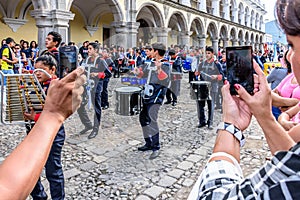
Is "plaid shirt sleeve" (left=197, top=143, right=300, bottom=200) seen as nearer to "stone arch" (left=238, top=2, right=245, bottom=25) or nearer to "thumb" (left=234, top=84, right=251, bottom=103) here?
"thumb" (left=234, top=84, right=251, bottom=103)

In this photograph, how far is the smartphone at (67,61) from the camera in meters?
1.35

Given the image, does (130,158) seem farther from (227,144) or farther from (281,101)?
(227,144)

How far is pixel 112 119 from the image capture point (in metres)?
3.89

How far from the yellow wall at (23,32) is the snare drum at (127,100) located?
11.5 m

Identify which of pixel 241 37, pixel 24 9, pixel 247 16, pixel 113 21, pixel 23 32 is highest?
pixel 247 16

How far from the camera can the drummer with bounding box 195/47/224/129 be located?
5402mm

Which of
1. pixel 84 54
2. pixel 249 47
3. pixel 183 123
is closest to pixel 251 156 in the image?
pixel 183 123

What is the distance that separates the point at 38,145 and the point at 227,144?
0.63 metres

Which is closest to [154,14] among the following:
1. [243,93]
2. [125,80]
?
[125,80]

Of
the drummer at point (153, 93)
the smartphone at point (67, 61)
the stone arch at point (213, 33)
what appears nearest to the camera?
the smartphone at point (67, 61)

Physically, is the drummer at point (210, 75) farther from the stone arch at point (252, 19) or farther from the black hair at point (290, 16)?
the stone arch at point (252, 19)

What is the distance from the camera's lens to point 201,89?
5391mm

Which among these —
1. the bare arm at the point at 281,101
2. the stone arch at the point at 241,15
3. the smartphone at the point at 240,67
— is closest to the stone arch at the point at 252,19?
the stone arch at the point at 241,15

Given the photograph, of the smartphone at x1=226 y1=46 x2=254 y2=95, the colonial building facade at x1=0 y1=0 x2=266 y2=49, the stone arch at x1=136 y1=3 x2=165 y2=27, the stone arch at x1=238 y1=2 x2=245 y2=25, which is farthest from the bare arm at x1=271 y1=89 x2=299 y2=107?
the stone arch at x1=238 y1=2 x2=245 y2=25
